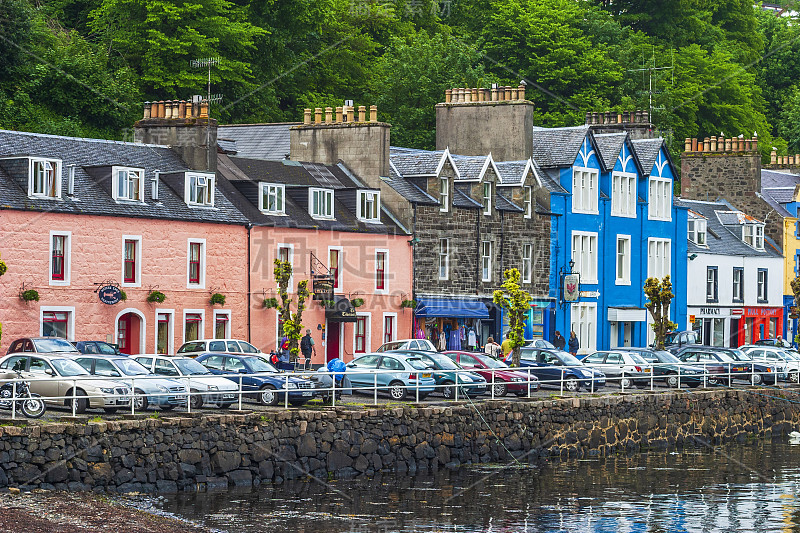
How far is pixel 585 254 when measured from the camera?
218 feet

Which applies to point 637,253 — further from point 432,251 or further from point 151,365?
point 151,365

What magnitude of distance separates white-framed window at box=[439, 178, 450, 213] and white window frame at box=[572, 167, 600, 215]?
912 centimetres

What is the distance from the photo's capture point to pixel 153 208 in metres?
48.2

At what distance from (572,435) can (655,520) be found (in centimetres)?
1076

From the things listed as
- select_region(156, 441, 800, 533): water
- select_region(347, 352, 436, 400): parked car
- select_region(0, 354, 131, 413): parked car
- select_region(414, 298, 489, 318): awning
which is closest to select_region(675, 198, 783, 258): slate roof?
select_region(414, 298, 489, 318): awning

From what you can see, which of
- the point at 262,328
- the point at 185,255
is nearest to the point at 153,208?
the point at 185,255

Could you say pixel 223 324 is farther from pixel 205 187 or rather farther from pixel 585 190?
pixel 585 190

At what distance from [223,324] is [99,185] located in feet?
22.1

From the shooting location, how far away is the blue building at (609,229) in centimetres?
6512

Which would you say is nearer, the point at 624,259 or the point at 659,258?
the point at 624,259

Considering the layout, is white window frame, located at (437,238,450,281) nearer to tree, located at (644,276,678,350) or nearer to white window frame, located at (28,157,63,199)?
tree, located at (644,276,678,350)

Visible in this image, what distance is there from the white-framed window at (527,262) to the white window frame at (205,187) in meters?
16.9

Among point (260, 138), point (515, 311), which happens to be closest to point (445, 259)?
point (515, 311)

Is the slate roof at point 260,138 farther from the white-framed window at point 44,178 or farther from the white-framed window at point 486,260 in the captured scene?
the white-framed window at point 44,178
